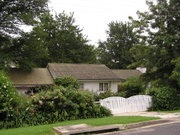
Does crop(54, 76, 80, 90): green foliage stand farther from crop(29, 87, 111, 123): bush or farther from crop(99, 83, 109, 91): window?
crop(29, 87, 111, 123): bush

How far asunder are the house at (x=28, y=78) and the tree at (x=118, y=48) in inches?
1215

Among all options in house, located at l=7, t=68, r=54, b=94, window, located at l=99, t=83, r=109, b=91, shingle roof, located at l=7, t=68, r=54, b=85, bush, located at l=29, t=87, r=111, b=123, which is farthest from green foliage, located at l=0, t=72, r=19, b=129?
window, located at l=99, t=83, r=109, b=91

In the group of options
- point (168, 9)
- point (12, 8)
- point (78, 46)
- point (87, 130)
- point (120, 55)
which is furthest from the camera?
point (120, 55)

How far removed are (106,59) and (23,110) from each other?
1873 inches

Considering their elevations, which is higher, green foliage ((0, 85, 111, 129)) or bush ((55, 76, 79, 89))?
bush ((55, 76, 79, 89))

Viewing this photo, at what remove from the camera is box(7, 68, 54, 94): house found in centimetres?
2516

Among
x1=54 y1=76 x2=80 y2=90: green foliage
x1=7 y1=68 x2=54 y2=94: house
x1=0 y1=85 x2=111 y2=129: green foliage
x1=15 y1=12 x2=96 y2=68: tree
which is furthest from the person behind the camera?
x1=15 y1=12 x2=96 y2=68: tree

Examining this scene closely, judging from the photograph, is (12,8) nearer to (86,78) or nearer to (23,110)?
(86,78)

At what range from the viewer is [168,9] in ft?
59.2

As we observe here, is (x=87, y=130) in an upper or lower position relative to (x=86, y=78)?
lower

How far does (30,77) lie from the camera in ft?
88.6

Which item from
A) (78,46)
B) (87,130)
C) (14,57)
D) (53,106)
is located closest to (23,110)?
(53,106)

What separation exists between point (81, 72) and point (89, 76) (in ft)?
4.95

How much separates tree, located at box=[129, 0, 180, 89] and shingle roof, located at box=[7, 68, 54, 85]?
12.4 m
